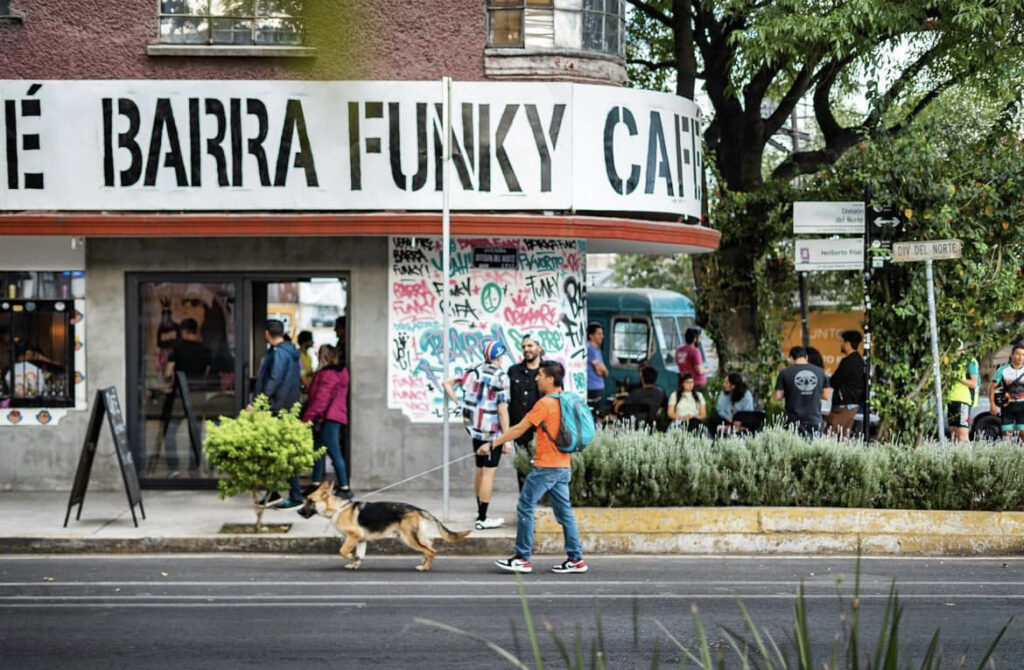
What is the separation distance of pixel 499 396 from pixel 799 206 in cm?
480

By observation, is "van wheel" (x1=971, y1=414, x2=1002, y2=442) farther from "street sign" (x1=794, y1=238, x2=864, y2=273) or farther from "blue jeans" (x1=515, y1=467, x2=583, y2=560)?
"blue jeans" (x1=515, y1=467, x2=583, y2=560)

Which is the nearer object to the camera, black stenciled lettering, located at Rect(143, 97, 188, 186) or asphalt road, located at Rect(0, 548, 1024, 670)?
asphalt road, located at Rect(0, 548, 1024, 670)

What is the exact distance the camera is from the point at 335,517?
408 inches

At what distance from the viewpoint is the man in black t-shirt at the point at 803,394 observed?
14422 millimetres

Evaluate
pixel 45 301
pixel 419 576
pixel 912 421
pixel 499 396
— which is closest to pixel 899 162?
pixel 912 421

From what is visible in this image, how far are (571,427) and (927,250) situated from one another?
18.4 ft

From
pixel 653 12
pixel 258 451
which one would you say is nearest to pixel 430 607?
pixel 258 451

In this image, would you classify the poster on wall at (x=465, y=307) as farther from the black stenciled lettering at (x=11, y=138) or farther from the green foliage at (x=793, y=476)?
the black stenciled lettering at (x=11, y=138)

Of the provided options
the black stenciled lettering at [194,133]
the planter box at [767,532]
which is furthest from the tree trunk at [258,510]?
the black stenciled lettering at [194,133]

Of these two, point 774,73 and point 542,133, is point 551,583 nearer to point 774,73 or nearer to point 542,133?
point 542,133

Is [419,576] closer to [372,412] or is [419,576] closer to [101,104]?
[372,412]

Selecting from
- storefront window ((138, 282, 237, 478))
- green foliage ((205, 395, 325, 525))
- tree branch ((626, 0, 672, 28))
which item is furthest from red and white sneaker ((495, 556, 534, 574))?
tree branch ((626, 0, 672, 28))

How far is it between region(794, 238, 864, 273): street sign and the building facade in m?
1.63

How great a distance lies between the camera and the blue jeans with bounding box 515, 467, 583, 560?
10164mm
